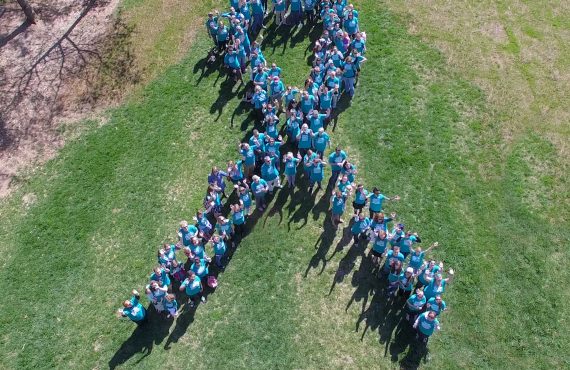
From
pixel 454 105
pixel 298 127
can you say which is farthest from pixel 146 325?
pixel 454 105

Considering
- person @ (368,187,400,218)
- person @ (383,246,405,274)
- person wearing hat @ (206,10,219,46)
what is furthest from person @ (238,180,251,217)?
Answer: person wearing hat @ (206,10,219,46)

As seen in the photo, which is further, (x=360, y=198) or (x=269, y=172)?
(x=269, y=172)

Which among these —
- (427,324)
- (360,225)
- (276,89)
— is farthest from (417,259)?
(276,89)

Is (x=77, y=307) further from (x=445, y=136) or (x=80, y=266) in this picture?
(x=445, y=136)

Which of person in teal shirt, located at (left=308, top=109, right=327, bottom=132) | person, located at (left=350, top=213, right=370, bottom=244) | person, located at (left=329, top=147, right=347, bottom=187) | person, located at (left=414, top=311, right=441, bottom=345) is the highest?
person in teal shirt, located at (left=308, top=109, right=327, bottom=132)

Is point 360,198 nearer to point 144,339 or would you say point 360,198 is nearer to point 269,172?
point 269,172

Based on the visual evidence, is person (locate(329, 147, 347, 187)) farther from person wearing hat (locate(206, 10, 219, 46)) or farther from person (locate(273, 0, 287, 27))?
person (locate(273, 0, 287, 27))
